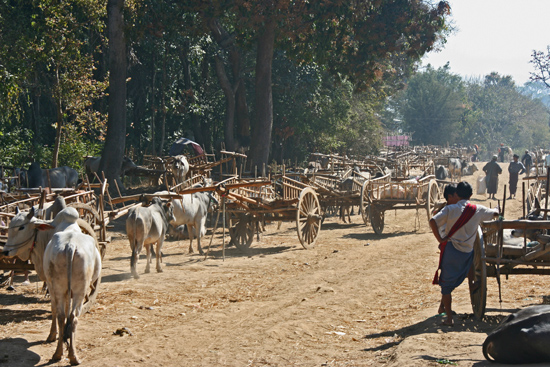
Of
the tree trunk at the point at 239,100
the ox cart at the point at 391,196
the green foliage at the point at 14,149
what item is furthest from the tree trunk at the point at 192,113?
the ox cart at the point at 391,196

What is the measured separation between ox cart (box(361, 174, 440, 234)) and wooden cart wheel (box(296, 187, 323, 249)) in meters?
2.40

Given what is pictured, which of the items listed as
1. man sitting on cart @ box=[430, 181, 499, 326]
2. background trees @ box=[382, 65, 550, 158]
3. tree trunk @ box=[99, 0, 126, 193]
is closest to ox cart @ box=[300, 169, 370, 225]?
tree trunk @ box=[99, 0, 126, 193]

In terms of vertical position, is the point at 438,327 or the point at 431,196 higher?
the point at 431,196

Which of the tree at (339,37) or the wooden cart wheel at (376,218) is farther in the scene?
the tree at (339,37)

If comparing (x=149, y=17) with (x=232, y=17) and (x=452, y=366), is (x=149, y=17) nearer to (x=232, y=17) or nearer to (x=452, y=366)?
(x=232, y=17)

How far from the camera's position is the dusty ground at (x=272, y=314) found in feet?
22.1

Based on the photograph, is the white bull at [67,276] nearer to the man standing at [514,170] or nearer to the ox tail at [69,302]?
the ox tail at [69,302]

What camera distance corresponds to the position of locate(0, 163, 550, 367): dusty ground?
6723 mm

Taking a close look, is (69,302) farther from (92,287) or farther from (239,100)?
(239,100)

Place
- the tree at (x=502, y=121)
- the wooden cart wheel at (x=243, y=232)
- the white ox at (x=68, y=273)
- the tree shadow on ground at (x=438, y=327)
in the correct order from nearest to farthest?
1. the white ox at (x=68, y=273)
2. the tree shadow on ground at (x=438, y=327)
3. the wooden cart wheel at (x=243, y=232)
4. the tree at (x=502, y=121)

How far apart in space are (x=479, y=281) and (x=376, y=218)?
34.7 ft

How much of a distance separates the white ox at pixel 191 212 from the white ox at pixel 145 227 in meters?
1.37

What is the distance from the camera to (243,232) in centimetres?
1577

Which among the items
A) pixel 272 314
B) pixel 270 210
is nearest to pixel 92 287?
pixel 272 314
